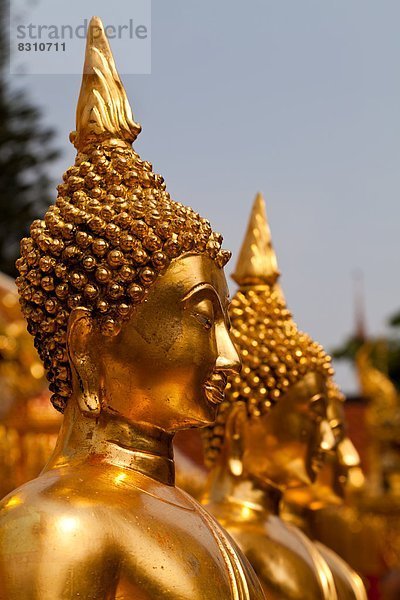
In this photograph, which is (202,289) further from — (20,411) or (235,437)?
(20,411)

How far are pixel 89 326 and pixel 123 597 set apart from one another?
0.52 m

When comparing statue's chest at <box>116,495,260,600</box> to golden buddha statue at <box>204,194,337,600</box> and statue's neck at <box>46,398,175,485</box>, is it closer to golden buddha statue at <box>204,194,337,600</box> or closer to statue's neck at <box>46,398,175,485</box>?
statue's neck at <box>46,398,175,485</box>

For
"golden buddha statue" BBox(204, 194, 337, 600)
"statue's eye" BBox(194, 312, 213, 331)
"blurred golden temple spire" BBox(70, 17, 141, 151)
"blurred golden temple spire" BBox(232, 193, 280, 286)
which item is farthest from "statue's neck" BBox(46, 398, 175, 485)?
"blurred golden temple spire" BBox(232, 193, 280, 286)

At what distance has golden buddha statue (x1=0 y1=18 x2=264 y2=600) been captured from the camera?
2.29 metres

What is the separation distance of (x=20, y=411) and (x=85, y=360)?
3573mm

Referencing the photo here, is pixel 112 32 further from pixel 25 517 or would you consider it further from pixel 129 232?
pixel 25 517

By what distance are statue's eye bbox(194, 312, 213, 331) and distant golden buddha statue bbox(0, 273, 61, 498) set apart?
3.46 meters

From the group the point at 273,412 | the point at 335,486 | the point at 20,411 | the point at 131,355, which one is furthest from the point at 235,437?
the point at 20,411

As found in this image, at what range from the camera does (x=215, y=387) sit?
2484mm

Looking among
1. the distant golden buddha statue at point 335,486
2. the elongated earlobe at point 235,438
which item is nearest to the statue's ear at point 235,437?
the elongated earlobe at point 235,438

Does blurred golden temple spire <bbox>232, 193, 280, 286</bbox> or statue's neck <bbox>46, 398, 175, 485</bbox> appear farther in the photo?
blurred golden temple spire <bbox>232, 193, 280, 286</bbox>

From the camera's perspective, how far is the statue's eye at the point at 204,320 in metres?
2.46

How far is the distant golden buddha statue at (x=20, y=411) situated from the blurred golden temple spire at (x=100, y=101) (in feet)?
10.9

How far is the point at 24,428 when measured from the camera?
5.91 metres
